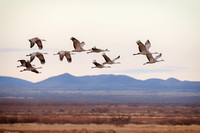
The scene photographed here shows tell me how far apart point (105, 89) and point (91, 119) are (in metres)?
35.8

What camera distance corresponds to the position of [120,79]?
262 feet

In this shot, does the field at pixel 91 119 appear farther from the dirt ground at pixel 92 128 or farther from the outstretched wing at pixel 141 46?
the outstretched wing at pixel 141 46

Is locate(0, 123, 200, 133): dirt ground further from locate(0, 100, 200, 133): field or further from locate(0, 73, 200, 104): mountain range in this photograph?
locate(0, 73, 200, 104): mountain range

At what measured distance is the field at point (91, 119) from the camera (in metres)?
32.8

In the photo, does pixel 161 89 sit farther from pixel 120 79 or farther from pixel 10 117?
pixel 10 117

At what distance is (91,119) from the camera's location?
3722 centimetres

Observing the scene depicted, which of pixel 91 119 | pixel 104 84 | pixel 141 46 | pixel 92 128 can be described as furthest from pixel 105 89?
pixel 141 46

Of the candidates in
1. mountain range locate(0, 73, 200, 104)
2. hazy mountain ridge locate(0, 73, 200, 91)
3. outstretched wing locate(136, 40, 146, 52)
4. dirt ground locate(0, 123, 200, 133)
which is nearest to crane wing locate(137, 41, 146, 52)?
outstretched wing locate(136, 40, 146, 52)

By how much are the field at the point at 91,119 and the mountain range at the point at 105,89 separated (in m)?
7.16

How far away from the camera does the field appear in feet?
107

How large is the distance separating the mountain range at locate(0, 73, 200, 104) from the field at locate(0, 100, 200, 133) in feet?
23.5

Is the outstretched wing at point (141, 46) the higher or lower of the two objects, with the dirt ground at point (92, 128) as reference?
higher

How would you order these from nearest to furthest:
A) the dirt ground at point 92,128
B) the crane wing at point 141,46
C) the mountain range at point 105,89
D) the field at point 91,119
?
1. the crane wing at point 141,46
2. the dirt ground at point 92,128
3. the field at point 91,119
4. the mountain range at point 105,89

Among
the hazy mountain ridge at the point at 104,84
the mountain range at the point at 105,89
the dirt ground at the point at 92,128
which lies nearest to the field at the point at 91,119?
the dirt ground at the point at 92,128
